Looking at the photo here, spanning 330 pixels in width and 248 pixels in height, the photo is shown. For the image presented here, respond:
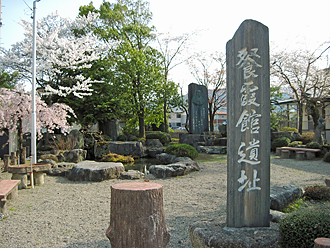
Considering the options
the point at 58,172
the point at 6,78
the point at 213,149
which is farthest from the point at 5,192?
the point at 6,78

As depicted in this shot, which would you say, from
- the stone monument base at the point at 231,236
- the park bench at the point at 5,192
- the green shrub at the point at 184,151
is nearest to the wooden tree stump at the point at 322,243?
the stone monument base at the point at 231,236

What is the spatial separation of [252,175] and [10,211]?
4.46 m

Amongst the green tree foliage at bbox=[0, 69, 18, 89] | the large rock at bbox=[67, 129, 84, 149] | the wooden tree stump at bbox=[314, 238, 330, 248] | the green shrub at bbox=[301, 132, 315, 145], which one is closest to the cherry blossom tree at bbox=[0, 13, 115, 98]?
the green tree foliage at bbox=[0, 69, 18, 89]

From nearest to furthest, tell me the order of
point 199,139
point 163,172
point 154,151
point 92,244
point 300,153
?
1. point 92,244
2. point 163,172
3. point 300,153
4. point 154,151
5. point 199,139

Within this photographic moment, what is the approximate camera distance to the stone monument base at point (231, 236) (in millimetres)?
2840

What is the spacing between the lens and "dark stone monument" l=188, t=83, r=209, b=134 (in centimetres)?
1800

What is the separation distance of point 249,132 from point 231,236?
4.05 feet

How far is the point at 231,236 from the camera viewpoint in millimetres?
2934

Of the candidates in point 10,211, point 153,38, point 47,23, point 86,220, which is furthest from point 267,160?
point 153,38

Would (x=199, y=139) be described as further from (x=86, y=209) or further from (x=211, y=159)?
(x=86, y=209)

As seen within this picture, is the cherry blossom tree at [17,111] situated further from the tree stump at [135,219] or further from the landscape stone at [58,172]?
the tree stump at [135,219]

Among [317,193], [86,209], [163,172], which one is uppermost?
[317,193]

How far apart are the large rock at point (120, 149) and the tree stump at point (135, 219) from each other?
12.4 metres

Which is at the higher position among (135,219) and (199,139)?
(199,139)
